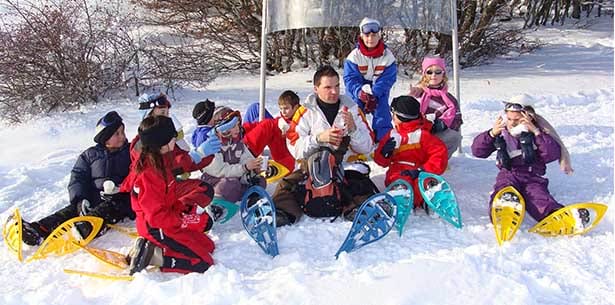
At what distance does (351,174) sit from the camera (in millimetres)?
4191

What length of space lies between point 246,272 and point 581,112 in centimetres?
514

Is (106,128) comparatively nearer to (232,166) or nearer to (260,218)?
(232,166)

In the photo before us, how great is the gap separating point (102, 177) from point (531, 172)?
307cm

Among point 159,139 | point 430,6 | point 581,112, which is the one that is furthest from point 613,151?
point 159,139

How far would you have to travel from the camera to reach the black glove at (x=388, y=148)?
13.4 feet

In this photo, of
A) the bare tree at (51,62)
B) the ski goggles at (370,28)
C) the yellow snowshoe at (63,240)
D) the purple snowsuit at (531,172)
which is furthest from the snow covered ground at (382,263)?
the bare tree at (51,62)

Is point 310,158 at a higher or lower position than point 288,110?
lower

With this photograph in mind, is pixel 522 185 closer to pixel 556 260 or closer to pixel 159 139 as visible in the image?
pixel 556 260

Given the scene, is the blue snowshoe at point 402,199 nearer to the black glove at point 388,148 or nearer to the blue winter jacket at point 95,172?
the black glove at point 388,148

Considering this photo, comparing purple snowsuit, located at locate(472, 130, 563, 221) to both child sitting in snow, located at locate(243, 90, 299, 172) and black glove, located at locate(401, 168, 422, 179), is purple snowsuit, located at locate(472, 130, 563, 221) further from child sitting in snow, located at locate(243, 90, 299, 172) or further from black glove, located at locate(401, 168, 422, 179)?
child sitting in snow, located at locate(243, 90, 299, 172)

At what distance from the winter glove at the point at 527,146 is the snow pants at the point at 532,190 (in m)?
0.16

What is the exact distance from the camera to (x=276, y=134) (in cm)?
456

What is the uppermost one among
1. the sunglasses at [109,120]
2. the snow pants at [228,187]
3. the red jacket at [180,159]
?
the sunglasses at [109,120]

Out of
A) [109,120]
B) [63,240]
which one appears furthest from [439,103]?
[63,240]
